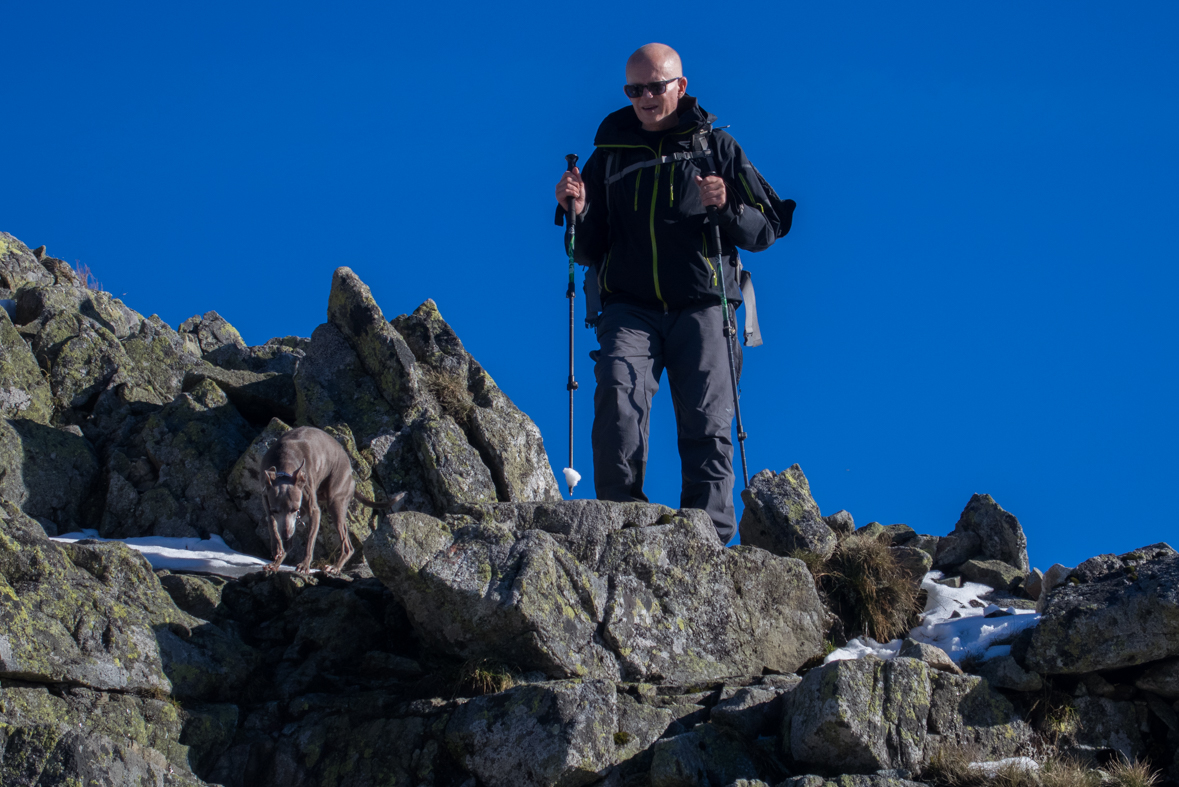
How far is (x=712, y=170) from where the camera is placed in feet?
34.5

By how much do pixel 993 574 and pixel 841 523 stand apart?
1985 mm

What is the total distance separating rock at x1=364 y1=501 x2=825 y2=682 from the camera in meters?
8.04

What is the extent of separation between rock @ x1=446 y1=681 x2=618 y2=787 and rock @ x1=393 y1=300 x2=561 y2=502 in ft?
21.3

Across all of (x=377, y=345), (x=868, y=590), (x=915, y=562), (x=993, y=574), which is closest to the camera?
(x=868, y=590)

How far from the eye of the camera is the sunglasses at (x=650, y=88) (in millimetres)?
10062

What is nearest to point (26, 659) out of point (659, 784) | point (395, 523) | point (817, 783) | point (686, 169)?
point (395, 523)


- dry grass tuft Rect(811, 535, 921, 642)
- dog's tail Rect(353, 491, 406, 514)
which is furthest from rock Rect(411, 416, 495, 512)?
dry grass tuft Rect(811, 535, 921, 642)

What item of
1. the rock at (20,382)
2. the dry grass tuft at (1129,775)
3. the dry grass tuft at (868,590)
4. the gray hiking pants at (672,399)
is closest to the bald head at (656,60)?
the gray hiking pants at (672,399)

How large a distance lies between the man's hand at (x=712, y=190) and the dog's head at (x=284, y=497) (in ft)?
20.7

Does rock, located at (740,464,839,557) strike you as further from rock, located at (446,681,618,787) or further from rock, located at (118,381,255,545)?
rock, located at (118,381,255,545)

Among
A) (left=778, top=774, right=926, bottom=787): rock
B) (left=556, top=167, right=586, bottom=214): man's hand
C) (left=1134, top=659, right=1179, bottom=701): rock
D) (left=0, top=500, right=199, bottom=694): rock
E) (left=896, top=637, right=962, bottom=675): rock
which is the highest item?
(left=556, top=167, right=586, bottom=214): man's hand

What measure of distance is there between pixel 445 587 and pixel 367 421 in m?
7.98

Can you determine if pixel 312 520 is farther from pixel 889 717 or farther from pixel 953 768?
pixel 953 768

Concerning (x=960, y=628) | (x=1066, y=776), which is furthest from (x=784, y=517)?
(x=1066, y=776)
